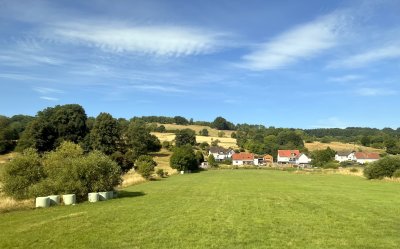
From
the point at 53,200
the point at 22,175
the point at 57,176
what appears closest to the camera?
the point at 53,200

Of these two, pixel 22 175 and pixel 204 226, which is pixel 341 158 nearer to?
pixel 22 175

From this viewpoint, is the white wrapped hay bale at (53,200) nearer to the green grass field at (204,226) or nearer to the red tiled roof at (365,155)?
the green grass field at (204,226)

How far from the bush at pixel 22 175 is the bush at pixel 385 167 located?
44.4 metres

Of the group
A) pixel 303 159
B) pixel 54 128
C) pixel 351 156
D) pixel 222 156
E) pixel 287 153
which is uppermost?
pixel 54 128

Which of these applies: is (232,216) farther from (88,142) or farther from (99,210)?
(88,142)

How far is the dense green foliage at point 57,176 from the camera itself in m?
25.2

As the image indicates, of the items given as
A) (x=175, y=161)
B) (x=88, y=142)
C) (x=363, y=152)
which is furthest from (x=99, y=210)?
(x=363, y=152)

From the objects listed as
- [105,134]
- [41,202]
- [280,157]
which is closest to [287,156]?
[280,157]

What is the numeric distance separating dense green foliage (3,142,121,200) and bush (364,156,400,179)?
39329 mm

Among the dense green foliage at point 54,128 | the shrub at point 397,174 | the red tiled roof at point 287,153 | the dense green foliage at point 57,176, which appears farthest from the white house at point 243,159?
the dense green foliage at point 57,176

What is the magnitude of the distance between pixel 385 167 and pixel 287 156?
91.8 meters

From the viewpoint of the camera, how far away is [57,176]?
26516 millimetres

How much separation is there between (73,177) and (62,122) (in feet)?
218

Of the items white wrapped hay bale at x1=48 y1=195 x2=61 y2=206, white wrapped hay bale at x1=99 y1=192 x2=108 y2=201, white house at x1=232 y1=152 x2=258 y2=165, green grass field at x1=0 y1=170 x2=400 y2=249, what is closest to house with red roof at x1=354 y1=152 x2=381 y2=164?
white house at x1=232 y1=152 x2=258 y2=165
